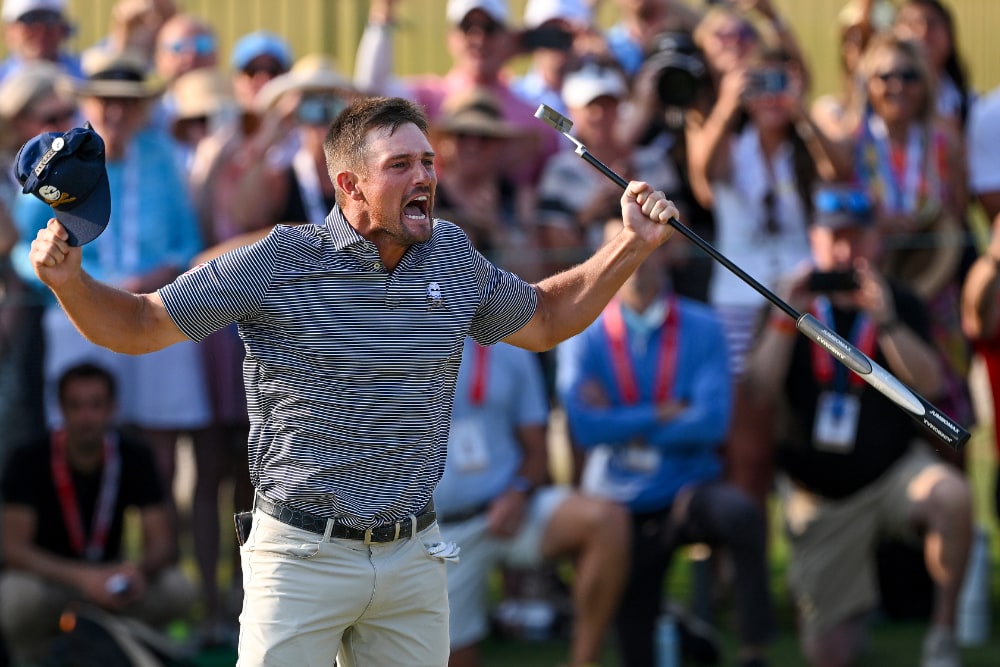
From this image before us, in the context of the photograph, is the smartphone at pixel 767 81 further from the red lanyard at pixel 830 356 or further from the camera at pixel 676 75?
the red lanyard at pixel 830 356

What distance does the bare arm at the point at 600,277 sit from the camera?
15.0ft

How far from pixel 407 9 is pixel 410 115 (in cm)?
765

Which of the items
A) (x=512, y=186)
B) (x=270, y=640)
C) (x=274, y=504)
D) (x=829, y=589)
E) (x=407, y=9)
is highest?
(x=407, y=9)

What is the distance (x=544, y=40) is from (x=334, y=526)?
5.20 meters

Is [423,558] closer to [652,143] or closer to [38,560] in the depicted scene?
[38,560]

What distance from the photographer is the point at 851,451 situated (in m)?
7.21

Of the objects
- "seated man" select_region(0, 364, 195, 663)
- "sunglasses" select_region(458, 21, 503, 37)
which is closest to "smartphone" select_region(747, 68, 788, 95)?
"sunglasses" select_region(458, 21, 503, 37)

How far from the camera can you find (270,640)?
427 cm

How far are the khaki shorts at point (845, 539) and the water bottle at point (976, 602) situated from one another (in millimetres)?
536

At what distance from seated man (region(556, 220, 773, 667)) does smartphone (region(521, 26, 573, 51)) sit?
6.40ft

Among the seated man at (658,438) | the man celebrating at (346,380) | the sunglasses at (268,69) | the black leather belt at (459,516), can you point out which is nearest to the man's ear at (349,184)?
the man celebrating at (346,380)

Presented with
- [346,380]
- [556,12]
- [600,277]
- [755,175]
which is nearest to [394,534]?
[346,380]

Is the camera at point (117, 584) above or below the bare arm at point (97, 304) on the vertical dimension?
below

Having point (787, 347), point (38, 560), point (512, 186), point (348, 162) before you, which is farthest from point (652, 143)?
point (348, 162)
